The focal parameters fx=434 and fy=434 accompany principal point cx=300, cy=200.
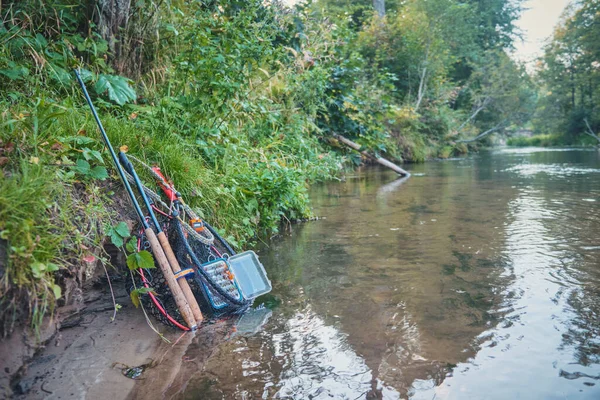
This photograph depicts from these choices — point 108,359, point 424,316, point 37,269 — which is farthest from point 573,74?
point 37,269

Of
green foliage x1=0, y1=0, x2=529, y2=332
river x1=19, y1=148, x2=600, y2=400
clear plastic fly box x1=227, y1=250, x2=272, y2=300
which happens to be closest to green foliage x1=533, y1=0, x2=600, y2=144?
green foliage x1=0, y1=0, x2=529, y2=332

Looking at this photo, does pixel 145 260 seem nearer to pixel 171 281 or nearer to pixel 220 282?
pixel 171 281

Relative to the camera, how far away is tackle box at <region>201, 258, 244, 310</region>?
277 centimetres

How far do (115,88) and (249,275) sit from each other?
2.10 m

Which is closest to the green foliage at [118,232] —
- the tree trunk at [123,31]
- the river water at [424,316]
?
the river water at [424,316]

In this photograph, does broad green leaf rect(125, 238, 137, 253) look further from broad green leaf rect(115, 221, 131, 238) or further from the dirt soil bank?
the dirt soil bank

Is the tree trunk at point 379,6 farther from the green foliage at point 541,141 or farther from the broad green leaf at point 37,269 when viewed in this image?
the green foliage at point 541,141

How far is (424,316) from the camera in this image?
272cm

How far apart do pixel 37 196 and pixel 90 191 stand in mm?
726

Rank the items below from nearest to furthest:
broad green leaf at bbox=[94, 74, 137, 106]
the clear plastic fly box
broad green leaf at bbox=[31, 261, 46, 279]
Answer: broad green leaf at bbox=[31, 261, 46, 279]
the clear plastic fly box
broad green leaf at bbox=[94, 74, 137, 106]

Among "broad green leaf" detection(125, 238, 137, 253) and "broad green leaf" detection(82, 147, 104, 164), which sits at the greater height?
"broad green leaf" detection(82, 147, 104, 164)

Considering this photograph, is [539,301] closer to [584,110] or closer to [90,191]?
[90,191]

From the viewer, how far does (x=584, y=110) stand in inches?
1314

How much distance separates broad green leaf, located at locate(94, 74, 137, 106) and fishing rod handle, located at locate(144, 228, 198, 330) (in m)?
1.70
